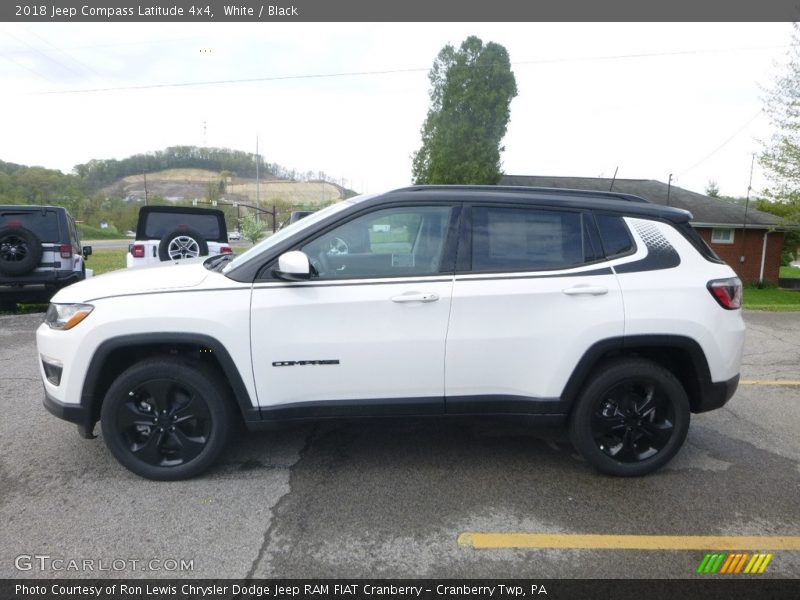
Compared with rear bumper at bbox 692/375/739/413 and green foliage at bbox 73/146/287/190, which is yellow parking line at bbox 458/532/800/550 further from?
green foliage at bbox 73/146/287/190

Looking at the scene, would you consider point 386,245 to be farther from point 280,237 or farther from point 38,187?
point 38,187

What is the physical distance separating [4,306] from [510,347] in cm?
998

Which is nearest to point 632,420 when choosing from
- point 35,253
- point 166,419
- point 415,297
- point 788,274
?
point 415,297

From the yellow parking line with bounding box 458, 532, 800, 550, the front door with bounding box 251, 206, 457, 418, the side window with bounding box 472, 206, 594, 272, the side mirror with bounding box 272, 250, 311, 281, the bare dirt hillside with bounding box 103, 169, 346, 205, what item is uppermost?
the bare dirt hillside with bounding box 103, 169, 346, 205

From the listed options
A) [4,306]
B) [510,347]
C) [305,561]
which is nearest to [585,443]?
[510,347]

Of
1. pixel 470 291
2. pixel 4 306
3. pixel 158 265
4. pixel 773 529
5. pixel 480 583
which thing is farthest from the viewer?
pixel 4 306

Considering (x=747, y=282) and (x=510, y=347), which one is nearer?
(x=510, y=347)

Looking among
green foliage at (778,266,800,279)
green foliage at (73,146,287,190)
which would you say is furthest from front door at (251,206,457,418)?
green foliage at (73,146,287,190)

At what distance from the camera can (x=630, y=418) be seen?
137 inches

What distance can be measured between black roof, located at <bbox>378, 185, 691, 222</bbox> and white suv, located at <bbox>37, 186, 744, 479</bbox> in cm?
2

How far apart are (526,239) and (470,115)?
1352 inches

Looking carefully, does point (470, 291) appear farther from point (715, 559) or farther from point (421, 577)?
point (715, 559)

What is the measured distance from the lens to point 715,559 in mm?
2703

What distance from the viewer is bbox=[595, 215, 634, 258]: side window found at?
3.45 metres
